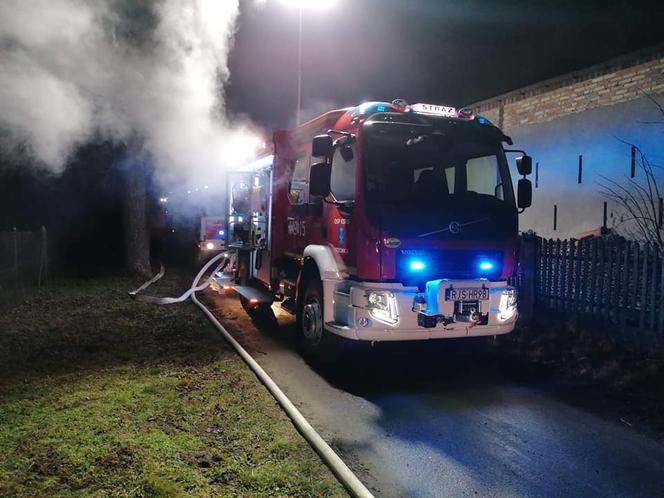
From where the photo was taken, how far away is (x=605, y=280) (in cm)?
745

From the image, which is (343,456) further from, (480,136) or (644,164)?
(644,164)

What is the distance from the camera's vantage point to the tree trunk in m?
14.5

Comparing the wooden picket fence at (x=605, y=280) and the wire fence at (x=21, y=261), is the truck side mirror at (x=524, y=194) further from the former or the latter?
the wire fence at (x=21, y=261)

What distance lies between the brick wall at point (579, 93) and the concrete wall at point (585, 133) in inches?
0.8

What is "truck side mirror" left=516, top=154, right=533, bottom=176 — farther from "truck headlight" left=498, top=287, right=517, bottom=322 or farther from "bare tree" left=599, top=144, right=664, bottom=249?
"bare tree" left=599, top=144, right=664, bottom=249

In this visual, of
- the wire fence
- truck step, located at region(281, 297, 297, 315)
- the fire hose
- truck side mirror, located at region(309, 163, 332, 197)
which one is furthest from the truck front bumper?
the wire fence

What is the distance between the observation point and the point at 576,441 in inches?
168

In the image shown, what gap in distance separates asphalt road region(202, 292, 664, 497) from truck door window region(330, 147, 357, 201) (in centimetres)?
215

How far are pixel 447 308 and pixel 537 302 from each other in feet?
13.2

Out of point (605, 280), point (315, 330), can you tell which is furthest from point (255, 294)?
point (605, 280)

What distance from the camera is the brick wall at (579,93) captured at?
10.0 metres

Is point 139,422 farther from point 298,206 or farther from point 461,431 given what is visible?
point 298,206

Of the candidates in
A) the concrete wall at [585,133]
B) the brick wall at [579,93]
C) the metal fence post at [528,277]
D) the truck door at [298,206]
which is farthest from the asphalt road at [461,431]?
the brick wall at [579,93]

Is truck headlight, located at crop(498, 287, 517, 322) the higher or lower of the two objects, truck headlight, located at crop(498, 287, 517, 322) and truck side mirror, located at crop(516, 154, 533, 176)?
the lower
